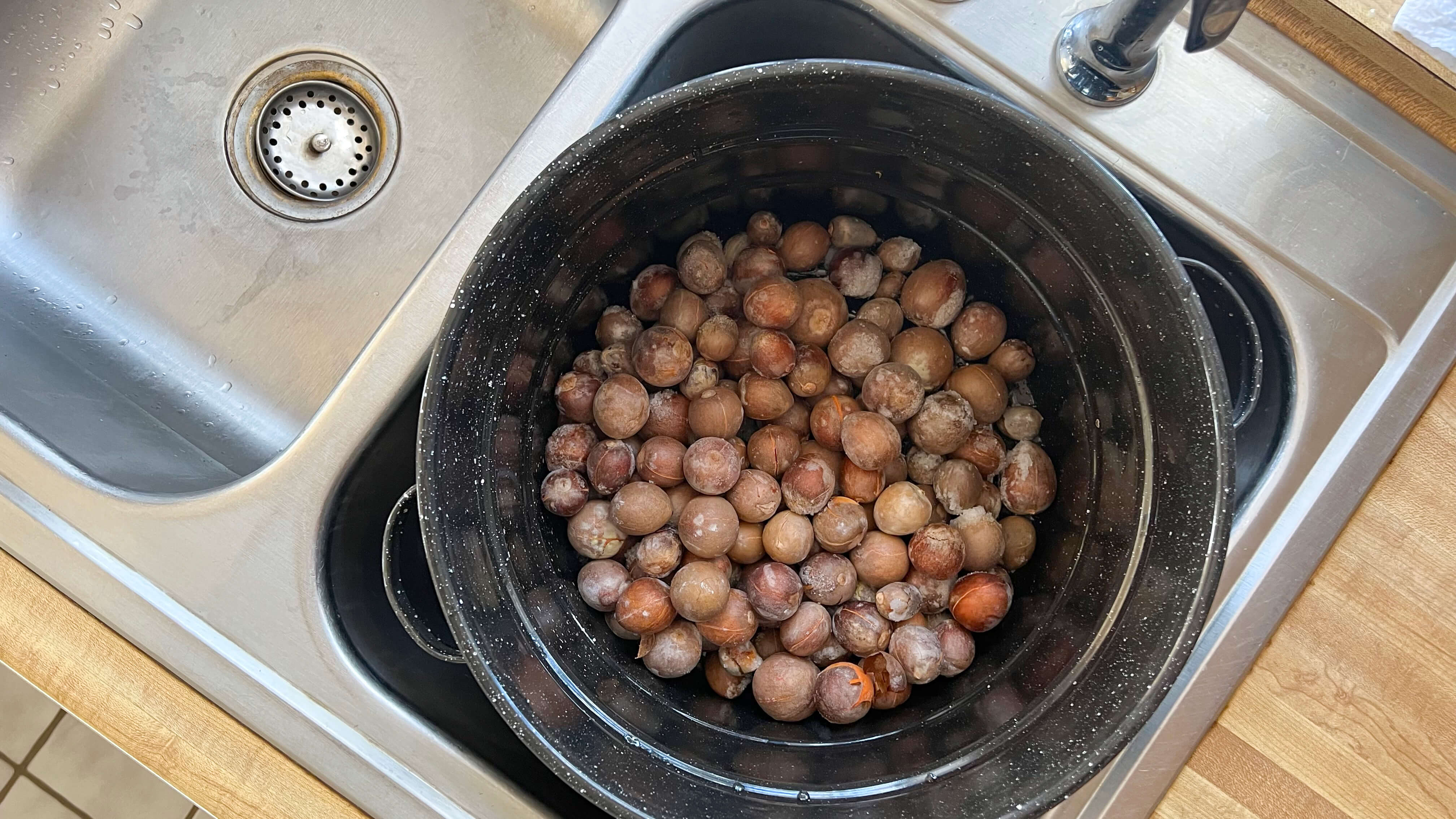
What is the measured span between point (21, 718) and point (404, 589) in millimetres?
1285

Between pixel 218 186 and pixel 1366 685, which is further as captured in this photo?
pixel 218 186

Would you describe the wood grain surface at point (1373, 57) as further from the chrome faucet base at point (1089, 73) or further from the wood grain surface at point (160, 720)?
the wood grain surface at point (160, 720)

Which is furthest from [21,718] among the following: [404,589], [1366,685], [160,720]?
[1366,685]

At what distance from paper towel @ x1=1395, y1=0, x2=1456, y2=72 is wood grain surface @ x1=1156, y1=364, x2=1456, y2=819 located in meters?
0.30

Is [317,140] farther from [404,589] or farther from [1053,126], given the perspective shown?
[1053,126]

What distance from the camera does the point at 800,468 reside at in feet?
2.74

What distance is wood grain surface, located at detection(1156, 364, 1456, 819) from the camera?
810mm

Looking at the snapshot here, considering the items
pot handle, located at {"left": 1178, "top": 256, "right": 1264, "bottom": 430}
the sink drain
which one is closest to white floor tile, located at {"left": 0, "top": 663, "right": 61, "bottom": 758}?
the sink drain

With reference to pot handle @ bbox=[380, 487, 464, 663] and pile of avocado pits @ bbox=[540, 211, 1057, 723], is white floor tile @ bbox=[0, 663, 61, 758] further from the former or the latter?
pile of avocado pits @ bbox=[540, 211, 1057, 723]

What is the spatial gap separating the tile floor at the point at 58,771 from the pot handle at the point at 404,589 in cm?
112

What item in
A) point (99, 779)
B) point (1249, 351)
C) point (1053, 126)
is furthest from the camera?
point (99, 779)

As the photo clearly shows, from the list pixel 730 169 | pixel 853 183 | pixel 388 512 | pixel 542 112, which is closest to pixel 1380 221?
pixel 853 183

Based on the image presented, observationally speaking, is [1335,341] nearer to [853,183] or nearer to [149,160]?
[853,183]

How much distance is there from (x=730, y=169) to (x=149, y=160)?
0.79 m
